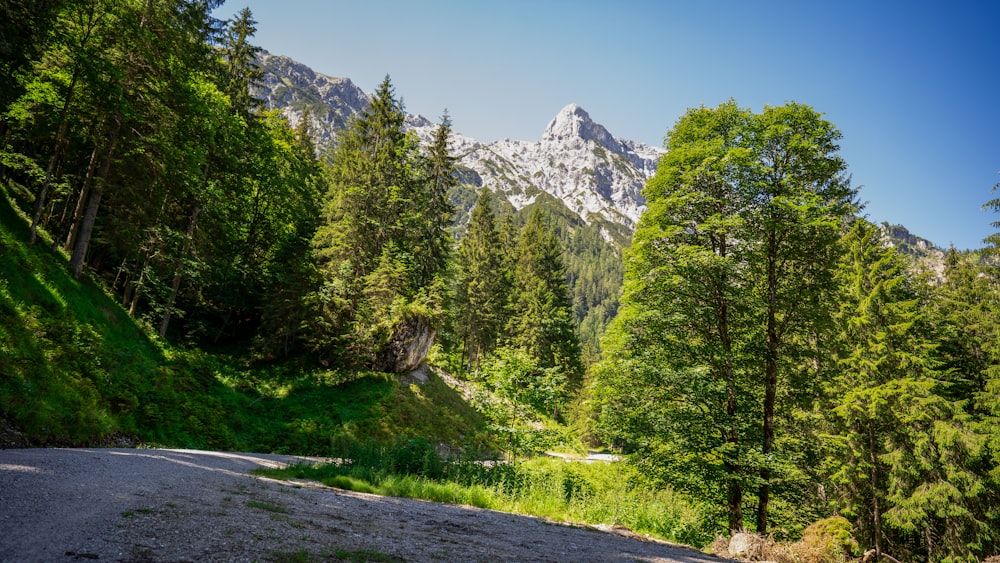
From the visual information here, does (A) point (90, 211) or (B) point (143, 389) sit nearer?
(B) point (143, 389)

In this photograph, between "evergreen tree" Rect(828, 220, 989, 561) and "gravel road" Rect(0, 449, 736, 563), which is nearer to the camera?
"gravel road" Rect(0, 449, 736, 563)

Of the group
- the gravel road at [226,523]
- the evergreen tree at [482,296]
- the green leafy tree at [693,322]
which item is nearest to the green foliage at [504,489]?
the gravel road at [226,523]

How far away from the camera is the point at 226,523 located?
4516 millimetres

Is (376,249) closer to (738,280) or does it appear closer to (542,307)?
(738,280)

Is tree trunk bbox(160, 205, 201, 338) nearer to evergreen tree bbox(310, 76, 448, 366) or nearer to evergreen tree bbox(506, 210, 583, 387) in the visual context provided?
evergreen tree bbox(310, 76, 448, 366)

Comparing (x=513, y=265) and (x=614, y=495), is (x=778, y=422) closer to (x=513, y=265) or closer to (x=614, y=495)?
(x=614, y=495)

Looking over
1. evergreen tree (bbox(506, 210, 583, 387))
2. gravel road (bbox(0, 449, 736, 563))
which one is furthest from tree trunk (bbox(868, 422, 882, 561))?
evergreen tree (bbox(506, 210, 583, 387))

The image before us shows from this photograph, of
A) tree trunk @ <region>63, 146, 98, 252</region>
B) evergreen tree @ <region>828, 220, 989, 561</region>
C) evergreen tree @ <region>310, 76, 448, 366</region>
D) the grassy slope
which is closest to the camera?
the grassy slope

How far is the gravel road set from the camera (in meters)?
3.45

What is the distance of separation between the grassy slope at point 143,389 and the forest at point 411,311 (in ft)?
0.39

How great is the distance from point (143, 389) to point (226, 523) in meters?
12.8

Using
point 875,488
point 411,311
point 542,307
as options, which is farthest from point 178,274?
point 875,488

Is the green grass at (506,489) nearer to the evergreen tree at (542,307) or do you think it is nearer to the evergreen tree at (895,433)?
the evergreen tree at (895,433)

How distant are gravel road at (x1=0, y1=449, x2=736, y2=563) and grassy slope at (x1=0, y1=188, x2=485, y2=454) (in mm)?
3631
